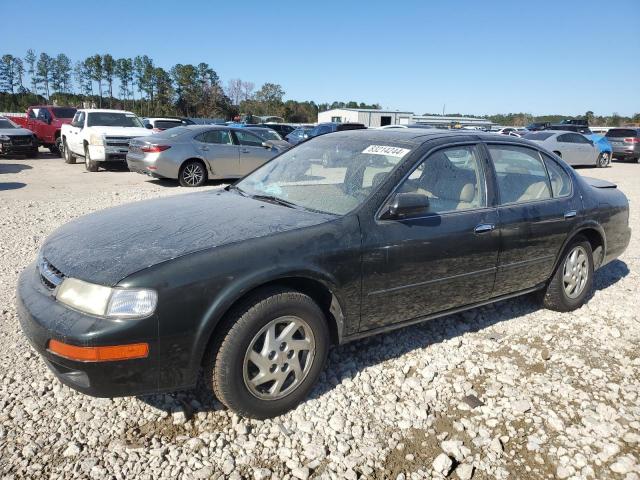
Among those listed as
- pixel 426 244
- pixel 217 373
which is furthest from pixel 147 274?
pixel 426 244

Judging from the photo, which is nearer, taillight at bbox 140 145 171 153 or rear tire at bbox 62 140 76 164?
taillight at bbox 140 145 171 153

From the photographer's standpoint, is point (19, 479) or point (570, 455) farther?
point (570, 455)

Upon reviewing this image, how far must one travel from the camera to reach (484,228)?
11.5 feet

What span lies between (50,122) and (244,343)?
20782 mm

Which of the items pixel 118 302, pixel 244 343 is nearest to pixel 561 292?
pixel 244 343

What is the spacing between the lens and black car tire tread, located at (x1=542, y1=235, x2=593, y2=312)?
14.0 ft

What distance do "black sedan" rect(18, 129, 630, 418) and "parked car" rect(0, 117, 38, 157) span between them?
17.4m

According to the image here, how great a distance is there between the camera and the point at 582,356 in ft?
12.0

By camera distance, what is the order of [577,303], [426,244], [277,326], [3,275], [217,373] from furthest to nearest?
[3,275] → [577,303] → [426,244] → [277,326] → [217,373]

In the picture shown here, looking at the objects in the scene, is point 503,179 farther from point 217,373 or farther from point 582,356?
point 217,373

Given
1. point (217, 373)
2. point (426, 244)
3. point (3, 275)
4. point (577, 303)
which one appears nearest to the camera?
point (217, 373)

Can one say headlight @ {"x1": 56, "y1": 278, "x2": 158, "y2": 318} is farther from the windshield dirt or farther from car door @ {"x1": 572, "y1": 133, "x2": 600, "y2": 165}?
car door @ {"x1": 572, "y1": 133, "x2": 600, "y2": 165}

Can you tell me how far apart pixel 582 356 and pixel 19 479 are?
364 cm

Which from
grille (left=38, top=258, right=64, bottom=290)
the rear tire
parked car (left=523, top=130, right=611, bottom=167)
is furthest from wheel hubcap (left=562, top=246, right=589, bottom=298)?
the rear tire
